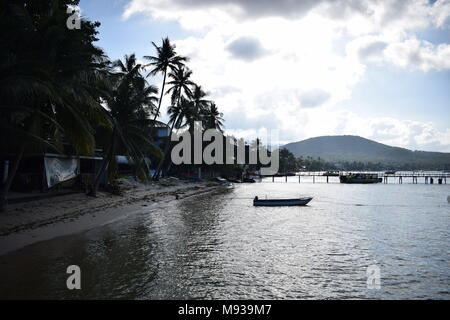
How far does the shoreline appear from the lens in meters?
15.3

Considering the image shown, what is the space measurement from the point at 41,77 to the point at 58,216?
397 inches

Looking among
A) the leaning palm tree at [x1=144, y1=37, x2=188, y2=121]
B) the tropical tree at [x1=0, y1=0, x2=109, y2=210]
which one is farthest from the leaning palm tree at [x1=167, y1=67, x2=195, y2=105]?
the tropical tree at [x1=0, y1=0, x2=109, y2=210]

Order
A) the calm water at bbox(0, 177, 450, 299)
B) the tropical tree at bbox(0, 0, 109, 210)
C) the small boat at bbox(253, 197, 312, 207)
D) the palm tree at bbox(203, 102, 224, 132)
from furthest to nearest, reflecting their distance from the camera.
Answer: the palm tree at bbox(203, 102, 224, 132)
the small boat at bbox(253, 197, 312, 207)
the tropical tree at bbox(0, 0, 109, 210)
the calm water at bbox(0, 177, 450, 299)

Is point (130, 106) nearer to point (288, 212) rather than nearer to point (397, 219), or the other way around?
point (288, 212)

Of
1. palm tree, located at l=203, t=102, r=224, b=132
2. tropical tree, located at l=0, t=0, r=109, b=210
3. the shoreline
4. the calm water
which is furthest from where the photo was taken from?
palm tree, located at l=203, t=102, r=224, b=132

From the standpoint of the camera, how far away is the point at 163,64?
146 feet

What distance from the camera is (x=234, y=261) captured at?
527 inches

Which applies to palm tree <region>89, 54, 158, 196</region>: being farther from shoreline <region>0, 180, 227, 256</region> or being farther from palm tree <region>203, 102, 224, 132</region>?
palm tree <region>203, 102, 224, 132</region>

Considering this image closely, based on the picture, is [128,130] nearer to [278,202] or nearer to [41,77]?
[41,77]

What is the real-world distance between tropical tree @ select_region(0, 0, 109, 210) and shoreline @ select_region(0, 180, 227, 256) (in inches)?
74.0

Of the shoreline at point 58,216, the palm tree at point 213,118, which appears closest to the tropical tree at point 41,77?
the shoreline at point 58,216

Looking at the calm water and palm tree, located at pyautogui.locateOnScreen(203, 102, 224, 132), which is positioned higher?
palm tree, located at pyautogui.locateOnScreen(203, 102, 224, 132)
